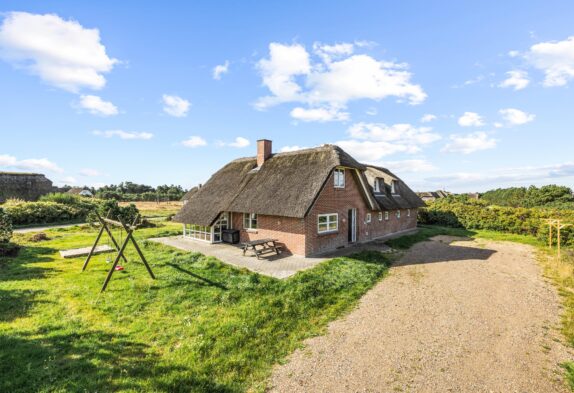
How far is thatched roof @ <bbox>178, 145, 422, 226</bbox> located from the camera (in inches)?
584

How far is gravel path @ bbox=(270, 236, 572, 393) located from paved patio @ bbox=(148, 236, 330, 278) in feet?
11.5

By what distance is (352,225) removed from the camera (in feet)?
60.0

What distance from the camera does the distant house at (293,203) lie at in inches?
582

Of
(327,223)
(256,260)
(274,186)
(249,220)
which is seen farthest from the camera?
(249,220)

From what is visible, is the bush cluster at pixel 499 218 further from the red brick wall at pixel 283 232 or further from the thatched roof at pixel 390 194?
the red brick wall at pixel 283 232

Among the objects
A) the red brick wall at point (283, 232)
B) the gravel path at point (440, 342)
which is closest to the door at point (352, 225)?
the red brick wall at point (283, 232)

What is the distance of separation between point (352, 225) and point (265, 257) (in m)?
6.96

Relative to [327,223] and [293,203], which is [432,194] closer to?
[327,223]

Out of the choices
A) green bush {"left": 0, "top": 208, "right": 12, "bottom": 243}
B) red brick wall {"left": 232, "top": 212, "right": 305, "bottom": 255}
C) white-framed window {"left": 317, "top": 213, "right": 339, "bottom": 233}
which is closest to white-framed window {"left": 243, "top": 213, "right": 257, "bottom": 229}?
red brick wall {"left": 232, "top": 212, "right": 305, "bottom": 255}

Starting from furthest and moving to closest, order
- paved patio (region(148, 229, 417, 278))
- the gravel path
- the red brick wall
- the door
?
the door → the red brick wall → paved patio (region(148, 229, 417, 278)) → the gravel path

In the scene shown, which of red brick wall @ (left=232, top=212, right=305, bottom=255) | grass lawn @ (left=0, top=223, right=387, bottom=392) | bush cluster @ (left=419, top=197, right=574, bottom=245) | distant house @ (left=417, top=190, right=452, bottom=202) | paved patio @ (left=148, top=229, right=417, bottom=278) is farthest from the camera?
distant house @ (left=417, top=190, right=452, bottom=202)

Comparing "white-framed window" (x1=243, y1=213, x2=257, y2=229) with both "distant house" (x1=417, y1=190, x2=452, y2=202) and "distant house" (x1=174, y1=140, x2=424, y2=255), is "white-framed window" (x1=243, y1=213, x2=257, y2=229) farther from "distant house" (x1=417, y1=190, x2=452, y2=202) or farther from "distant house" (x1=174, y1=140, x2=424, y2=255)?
"distant house" (x1=417, y1=190, x2=452, y2=202)

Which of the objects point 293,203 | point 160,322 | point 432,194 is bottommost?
point 160,322

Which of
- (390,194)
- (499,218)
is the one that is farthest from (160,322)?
(499,218)
